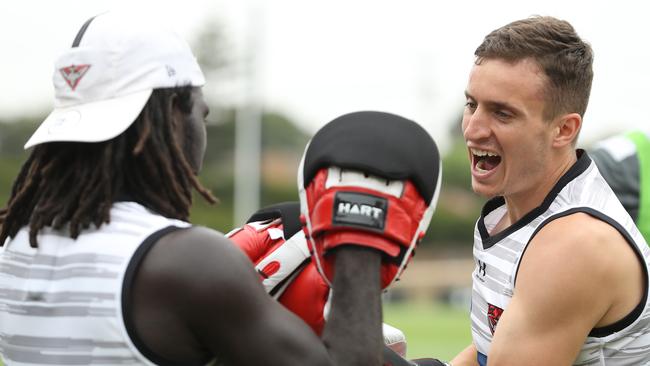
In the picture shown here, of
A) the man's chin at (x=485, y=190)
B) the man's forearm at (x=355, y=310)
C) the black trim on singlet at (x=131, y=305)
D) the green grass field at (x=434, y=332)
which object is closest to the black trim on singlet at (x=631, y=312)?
the man's chin at (x=485, y=190)

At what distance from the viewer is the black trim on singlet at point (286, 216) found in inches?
132

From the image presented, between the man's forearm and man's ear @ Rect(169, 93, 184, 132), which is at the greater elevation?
man's ear @ Rect(169, 93, 184, 132)

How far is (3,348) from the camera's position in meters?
2.84

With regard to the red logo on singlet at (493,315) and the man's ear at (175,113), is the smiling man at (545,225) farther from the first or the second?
the man's ear at (175,113)

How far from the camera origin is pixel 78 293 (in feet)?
8.51

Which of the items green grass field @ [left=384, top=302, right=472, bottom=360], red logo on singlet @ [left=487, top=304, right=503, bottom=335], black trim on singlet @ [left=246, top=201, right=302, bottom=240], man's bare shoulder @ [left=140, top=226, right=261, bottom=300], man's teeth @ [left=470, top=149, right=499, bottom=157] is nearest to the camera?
man's bare shoulder @ [left=140, top=226, right=261, bottom=300]

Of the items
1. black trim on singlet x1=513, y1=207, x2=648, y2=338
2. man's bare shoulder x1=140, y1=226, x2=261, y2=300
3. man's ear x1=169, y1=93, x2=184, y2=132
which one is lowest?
black trim on singlet x1=513, y1=207, x2=648, y2=338

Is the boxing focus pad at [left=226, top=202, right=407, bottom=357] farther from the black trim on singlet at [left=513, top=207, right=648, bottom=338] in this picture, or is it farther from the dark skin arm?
the black trim on singlet at [left=513, top=207, right=648, bottom=338]

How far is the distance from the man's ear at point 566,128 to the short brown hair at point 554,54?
0.09 feet

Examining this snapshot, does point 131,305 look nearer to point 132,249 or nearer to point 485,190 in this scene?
point 132,249

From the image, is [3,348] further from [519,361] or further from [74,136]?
[519,361]

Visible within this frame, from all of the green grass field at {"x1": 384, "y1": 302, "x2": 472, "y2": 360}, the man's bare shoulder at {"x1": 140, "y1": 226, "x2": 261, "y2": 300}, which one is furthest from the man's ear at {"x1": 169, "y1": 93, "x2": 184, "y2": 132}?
the green grass field at {"x1": 384, "y1": 302, "x2": 472, "y2": 360}

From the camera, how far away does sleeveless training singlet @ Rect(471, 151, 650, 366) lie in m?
3.41

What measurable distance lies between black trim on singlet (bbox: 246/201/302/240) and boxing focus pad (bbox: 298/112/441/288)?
0.51 meters
